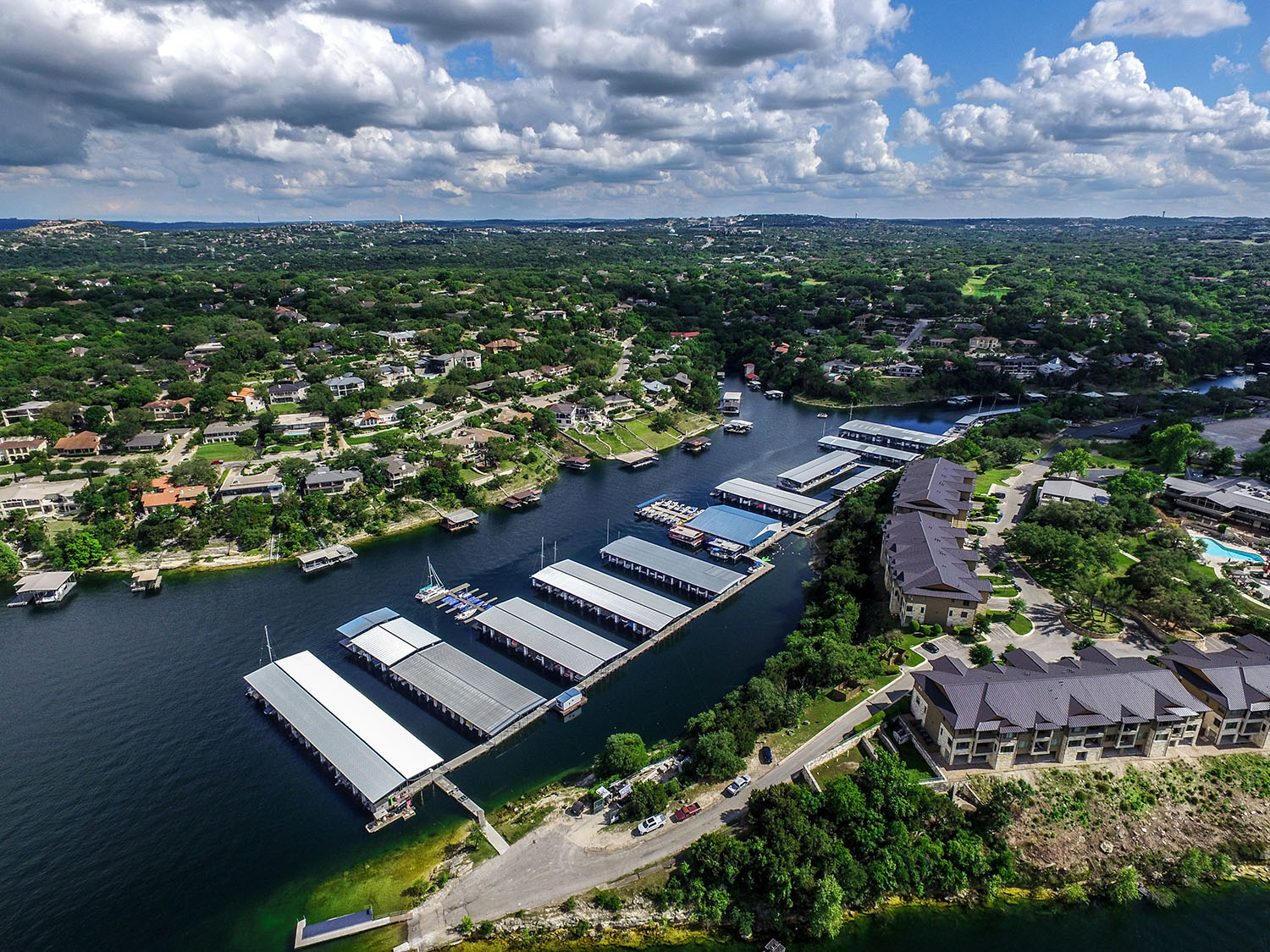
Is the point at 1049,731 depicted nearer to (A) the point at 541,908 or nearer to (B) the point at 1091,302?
(A) the point at 541,908

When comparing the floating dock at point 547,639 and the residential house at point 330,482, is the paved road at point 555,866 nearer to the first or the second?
the floating dock at point 547,639

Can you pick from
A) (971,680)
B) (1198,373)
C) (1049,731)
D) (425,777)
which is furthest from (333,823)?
(1198,373)

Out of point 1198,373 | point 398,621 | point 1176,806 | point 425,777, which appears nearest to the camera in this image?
point 1176,806

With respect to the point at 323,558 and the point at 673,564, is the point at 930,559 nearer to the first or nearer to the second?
the point at 673,564

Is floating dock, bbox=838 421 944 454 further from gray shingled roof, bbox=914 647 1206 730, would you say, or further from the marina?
the marina

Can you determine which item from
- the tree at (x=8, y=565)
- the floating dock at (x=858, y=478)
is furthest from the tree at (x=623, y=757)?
the tree at (x=8, y=565)

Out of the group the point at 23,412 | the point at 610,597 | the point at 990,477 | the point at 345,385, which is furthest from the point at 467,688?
the point at 23,412
